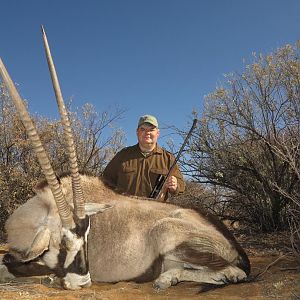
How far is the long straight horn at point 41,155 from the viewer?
3.22 m

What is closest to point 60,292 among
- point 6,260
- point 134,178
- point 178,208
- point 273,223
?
point 6,260

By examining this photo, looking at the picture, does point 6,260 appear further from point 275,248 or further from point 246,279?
point 275,248

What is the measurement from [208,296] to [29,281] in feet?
5.50

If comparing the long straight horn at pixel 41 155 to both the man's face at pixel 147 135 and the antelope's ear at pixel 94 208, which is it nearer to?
the antelope's ear at pixel 94 208

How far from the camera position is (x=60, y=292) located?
3.62m

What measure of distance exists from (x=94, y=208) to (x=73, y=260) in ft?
2.12

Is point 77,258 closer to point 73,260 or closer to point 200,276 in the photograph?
point 73,260

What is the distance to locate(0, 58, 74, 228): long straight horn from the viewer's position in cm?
322

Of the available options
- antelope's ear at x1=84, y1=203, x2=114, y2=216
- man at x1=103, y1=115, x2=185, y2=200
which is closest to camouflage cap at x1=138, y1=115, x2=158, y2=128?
man at x1=103, y1=115, x2=185, y2=200

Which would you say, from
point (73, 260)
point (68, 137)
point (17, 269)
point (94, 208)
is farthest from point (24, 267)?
point (68, 137)

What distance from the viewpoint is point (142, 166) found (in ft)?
20.1

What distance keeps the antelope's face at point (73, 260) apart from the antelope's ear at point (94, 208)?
39cm

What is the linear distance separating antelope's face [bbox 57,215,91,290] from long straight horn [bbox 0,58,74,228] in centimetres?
11

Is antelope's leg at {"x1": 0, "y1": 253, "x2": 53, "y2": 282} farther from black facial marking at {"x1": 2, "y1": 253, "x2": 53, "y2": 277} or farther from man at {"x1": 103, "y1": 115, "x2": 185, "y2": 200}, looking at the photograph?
man at {"x1": 103, "y1": 115, "x2": 185, "y2": 200}
